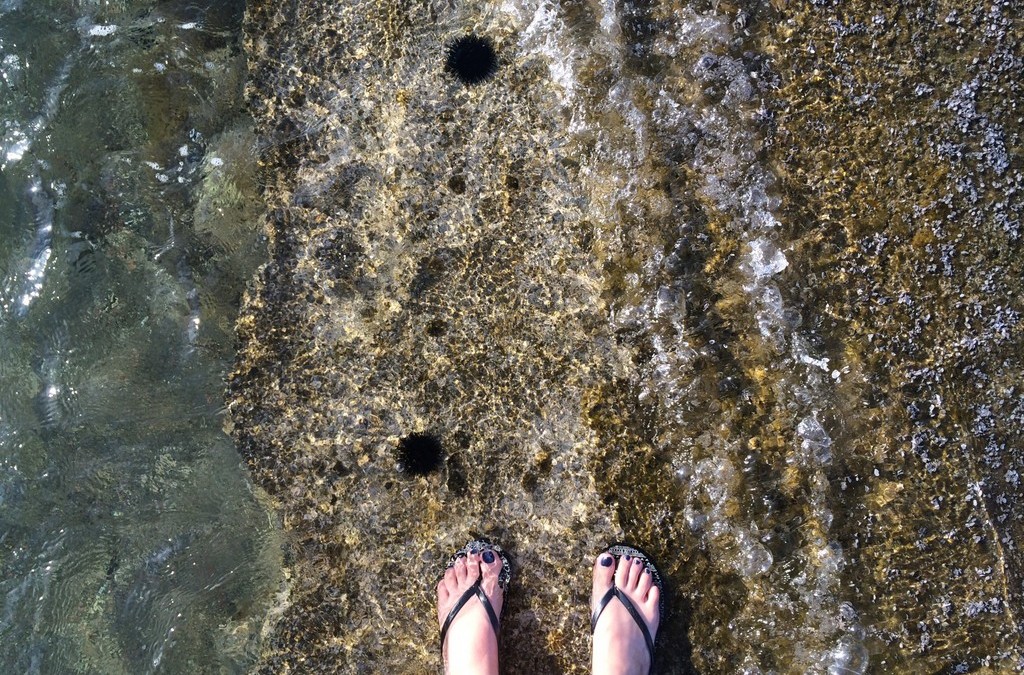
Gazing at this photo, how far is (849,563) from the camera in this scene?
248 centimetres

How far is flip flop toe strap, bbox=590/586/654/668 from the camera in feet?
8.16

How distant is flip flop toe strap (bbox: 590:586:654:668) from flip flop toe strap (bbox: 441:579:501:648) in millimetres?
378

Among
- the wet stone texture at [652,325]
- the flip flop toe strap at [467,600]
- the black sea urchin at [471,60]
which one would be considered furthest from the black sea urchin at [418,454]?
the black sea urchin at [471,60]

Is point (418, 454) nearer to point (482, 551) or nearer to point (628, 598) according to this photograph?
point (482, 551)

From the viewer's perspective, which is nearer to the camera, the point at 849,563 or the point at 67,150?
the point at 849,563

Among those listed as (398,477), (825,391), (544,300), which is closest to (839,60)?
(825,391)

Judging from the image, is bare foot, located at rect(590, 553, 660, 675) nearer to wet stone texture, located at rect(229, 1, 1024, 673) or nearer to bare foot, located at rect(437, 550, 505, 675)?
wet stone texture, located at rect(229, 1, 1024, 673)

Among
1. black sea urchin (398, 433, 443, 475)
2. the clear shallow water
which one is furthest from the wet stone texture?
the clear shallow water

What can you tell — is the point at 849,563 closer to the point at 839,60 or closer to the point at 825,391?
the point at 825,391

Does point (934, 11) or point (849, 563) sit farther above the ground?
point (934, 11)

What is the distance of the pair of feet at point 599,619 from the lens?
250cm

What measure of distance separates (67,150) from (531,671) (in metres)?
2.83

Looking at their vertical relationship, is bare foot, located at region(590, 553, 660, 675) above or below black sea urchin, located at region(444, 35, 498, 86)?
below

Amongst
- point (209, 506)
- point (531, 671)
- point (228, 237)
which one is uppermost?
point (228, 237)
